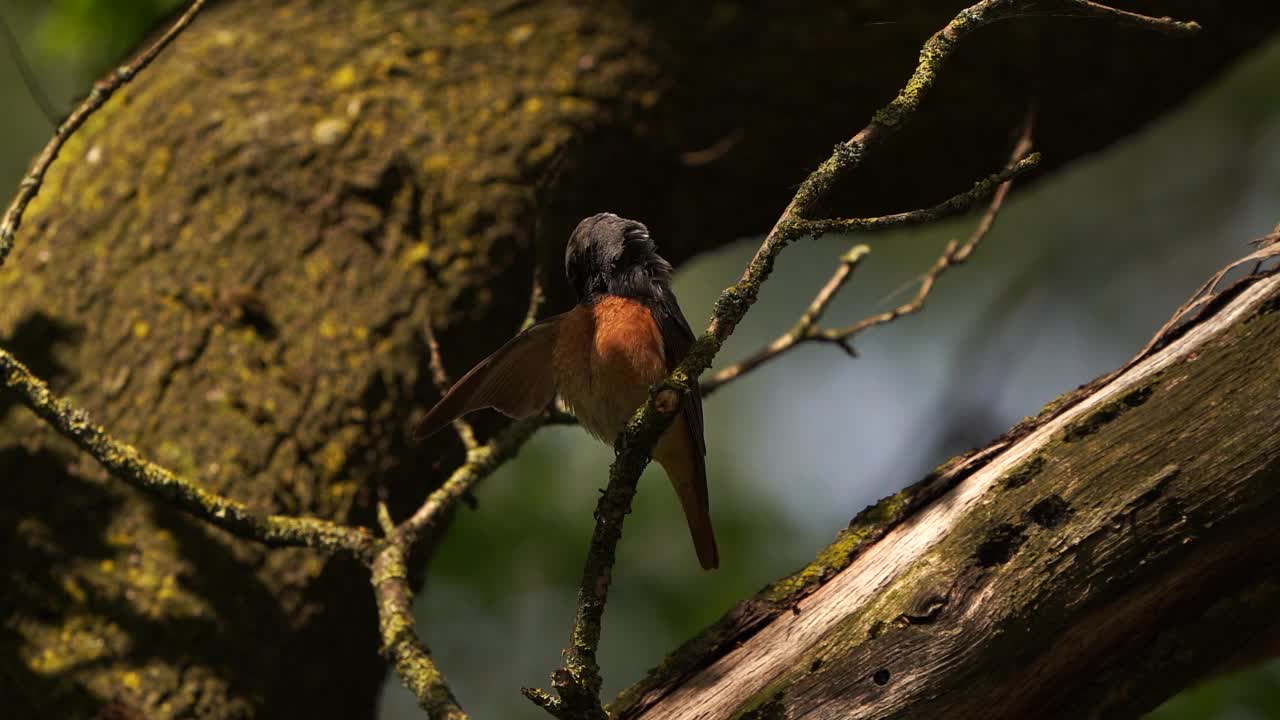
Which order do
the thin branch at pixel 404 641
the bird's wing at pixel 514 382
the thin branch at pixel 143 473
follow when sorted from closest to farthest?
the thin branch at pixel 404 641 → the thin branch at pixel 143 473 → the bird's wing at pixel 514 382

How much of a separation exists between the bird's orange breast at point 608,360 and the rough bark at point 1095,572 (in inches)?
45.9

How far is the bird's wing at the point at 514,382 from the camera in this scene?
2.88 meters

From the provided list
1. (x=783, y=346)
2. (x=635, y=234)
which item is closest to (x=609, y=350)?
(x=635, y=234)

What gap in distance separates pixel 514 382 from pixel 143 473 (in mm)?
1066

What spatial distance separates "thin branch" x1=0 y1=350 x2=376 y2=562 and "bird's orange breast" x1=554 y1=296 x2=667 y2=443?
93cm

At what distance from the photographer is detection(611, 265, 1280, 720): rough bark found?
80.8 inches

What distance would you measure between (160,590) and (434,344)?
0.96 meters

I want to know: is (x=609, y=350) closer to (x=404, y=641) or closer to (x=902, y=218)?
(x=404, y=641)

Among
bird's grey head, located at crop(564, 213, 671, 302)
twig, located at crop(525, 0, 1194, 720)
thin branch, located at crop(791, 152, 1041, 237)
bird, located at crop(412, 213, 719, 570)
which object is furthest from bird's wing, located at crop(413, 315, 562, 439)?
thin branch, located at crop(791, 152, 1041, 237)

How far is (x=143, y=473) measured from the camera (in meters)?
2.65

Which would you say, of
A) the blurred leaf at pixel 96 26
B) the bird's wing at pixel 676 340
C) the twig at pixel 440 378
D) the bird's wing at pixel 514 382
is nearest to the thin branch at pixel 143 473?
the bird's wing at pixel 514 382

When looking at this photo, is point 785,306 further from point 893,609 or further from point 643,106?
point 893,609

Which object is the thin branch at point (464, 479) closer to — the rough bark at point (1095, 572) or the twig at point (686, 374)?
the twig at point (686, 374)

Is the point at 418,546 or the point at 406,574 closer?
the point at 406,574
